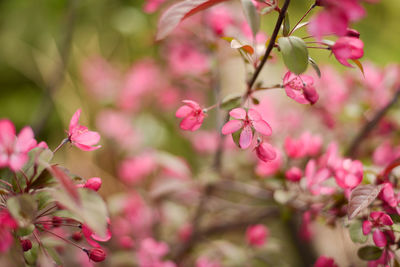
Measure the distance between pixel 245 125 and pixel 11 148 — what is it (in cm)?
30

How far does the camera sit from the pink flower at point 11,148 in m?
0.40

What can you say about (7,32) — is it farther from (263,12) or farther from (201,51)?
(263,12)

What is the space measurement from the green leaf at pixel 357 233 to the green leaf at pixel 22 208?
1.39 ft

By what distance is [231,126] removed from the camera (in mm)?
488

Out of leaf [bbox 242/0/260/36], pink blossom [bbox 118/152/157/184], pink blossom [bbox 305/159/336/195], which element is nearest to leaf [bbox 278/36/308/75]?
leaf [bbox 242/0/260/36]

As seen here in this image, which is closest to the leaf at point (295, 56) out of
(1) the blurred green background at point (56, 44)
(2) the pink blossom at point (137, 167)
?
(2) the pink blossom at point (137, 167)

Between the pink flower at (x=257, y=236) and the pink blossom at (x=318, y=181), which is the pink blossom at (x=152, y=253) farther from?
the pink blossom at (x=318, y=181)

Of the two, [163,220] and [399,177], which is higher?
[399,177]

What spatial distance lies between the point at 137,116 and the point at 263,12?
1056 millimetres

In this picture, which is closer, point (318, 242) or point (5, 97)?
point (318, 242)

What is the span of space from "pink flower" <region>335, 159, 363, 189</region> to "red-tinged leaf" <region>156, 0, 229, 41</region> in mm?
309

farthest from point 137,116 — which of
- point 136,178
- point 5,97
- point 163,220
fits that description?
point 5,97

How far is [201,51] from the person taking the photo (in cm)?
114

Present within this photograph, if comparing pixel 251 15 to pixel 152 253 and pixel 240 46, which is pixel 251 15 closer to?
pixel 240 46
